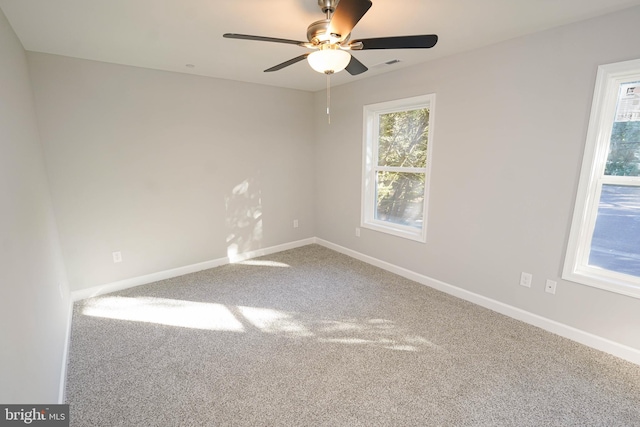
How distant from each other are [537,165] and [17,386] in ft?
11.0

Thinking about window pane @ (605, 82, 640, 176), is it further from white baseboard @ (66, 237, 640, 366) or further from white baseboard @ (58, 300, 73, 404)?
white baseboard @ (58, 300, 73, 404)

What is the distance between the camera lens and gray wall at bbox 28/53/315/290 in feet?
9.02

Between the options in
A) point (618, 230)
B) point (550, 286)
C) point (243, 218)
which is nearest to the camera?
point (618, 230)

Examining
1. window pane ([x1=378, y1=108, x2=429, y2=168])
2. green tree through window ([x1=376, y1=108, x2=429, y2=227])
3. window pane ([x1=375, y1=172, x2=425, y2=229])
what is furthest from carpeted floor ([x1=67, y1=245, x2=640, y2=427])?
window pane ([x1=378, y1=108, x2=429, y2=168])

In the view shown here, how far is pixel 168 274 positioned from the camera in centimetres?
349

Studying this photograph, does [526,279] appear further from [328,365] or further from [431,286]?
[328,365]

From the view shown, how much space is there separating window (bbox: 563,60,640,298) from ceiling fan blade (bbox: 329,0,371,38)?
6.03 feet

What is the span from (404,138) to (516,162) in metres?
1.30

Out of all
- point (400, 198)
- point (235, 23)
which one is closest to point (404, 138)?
point (400, 198)

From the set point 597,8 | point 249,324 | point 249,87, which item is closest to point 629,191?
point 597,8

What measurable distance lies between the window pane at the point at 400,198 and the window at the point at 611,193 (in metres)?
1.43

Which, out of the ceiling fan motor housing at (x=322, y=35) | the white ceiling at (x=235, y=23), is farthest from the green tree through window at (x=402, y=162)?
the ceiling fan motor housing at (x=322, y=35)

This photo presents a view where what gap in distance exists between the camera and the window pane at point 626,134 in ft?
6.46

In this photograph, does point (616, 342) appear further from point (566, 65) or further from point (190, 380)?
point (190, 380)
